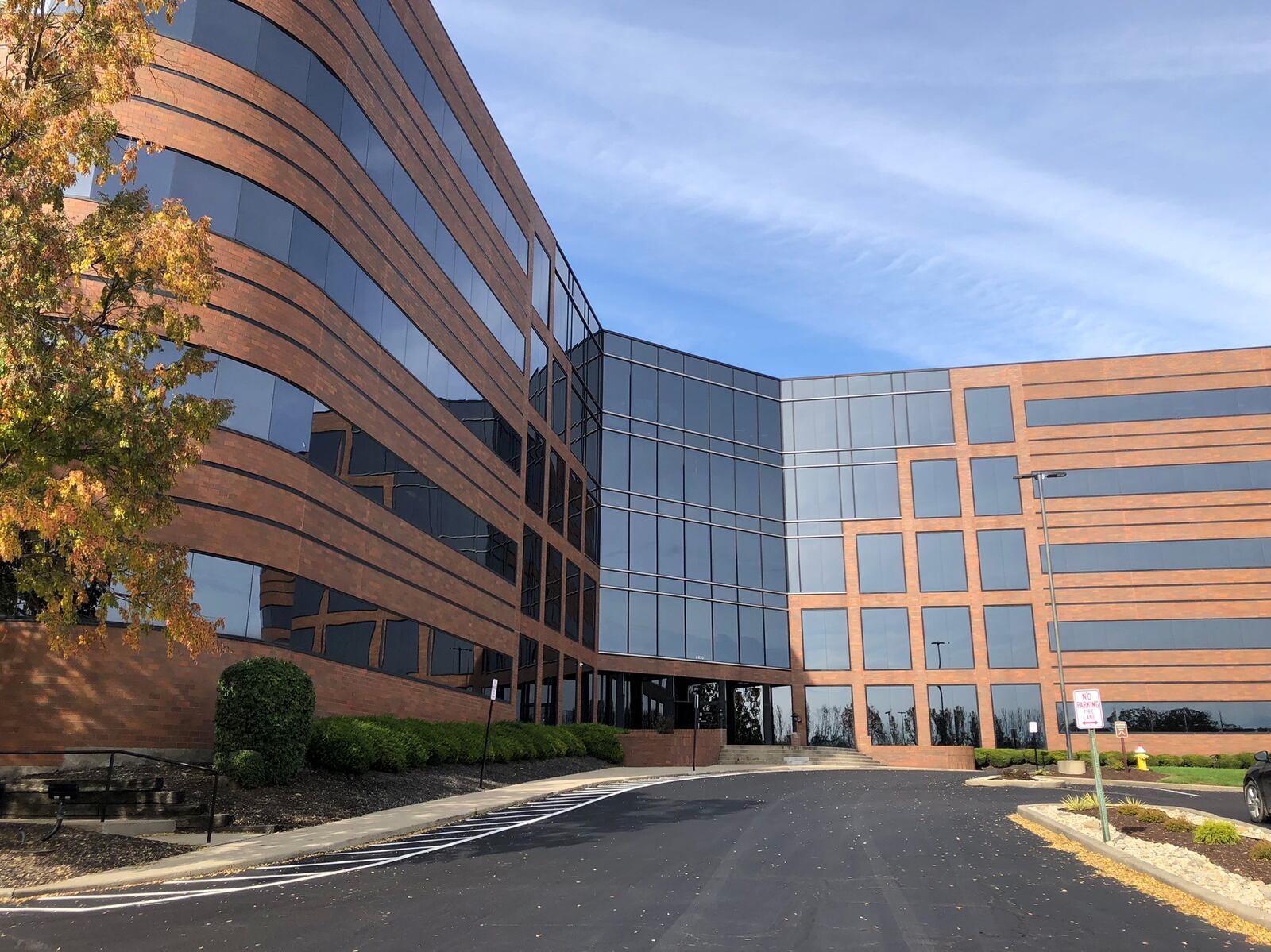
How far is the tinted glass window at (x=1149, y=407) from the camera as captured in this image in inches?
2141

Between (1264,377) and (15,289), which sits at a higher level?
Result: (1264,377)

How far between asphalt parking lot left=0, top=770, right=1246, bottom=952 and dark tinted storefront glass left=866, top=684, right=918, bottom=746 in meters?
37.2

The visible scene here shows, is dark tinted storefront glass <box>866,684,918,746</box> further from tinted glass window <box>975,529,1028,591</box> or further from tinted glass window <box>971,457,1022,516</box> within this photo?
tinted glass window <box>971,457,1022,516</box>

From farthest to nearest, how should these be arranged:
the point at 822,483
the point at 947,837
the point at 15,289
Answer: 1. the point at 822,483
2. the point at 947,837
3. the point at 15,289

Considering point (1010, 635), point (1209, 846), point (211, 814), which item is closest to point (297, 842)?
point (211, 814)

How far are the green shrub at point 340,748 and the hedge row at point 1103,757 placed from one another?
3743 centimetres

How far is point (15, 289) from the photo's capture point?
1156 centimetres

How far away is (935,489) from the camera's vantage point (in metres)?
56.6

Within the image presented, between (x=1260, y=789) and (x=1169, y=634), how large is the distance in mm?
35935

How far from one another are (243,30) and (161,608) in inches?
587

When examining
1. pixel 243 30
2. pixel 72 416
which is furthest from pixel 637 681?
pixel 72 416

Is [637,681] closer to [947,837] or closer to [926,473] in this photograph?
[926,473]

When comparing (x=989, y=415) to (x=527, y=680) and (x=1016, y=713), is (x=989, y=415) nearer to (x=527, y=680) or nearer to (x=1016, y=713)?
(x=1016, y=713)

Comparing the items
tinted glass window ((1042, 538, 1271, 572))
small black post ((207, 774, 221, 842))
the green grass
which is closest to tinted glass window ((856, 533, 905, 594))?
tinted glass window ((1042, 538, 1271, 572))
